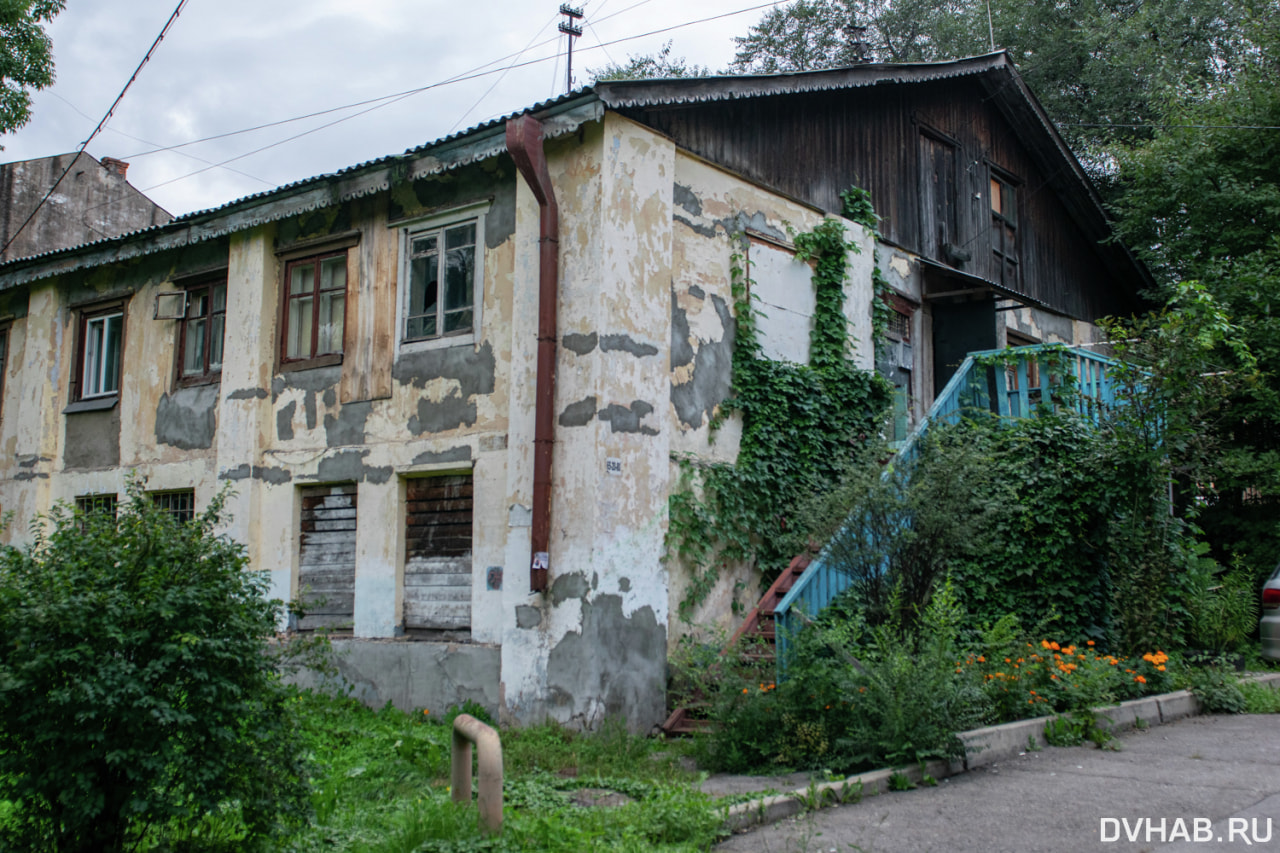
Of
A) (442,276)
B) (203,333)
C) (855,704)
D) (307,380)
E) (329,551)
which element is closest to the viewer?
(855,704)

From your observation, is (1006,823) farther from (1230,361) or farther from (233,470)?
(1230,361)

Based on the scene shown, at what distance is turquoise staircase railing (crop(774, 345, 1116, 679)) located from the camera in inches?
344

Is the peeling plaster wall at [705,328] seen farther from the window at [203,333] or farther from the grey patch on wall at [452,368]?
the window at [203,333]

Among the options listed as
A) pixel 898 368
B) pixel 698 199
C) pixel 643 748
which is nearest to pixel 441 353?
pixel 698 199

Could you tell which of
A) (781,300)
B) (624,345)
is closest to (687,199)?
(781,300)

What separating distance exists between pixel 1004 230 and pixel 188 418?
11.6 m

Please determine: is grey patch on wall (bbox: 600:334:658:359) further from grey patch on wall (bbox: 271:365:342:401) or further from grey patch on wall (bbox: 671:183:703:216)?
grey patch on wall (bbox: 271:365:342:401)

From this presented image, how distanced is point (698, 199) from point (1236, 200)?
31.4ft

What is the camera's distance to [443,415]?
32.2 ft

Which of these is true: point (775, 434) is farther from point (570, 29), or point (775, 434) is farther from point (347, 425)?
point (570, 29)

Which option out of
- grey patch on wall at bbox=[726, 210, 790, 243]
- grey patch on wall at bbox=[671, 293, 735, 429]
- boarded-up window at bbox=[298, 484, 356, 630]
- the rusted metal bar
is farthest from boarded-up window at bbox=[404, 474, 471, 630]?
the rusted metal bar

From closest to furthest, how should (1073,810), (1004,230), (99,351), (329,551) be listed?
(1073,810) → (329,551) → (99,351) → (1004,230)

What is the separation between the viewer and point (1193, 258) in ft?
52.0

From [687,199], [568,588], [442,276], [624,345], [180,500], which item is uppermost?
[687,199]
